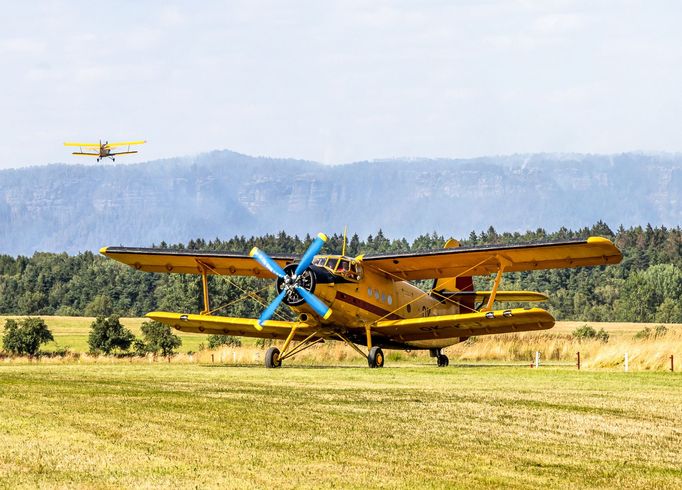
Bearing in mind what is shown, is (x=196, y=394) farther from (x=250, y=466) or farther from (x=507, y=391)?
(x=250, y=466)

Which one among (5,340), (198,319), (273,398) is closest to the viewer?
(273,398)

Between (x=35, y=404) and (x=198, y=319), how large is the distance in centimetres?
1640

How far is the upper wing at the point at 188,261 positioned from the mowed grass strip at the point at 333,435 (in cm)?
1128

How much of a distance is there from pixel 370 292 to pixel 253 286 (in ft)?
308

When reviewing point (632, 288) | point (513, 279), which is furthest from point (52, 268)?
point (632, 288)

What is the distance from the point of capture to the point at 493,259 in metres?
32.9

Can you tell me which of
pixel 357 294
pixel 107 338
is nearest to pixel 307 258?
pixel 357 294

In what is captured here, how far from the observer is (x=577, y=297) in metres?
134

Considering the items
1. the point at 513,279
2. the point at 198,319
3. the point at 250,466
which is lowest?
the point at 250,466

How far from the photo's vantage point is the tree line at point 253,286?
→ 122m

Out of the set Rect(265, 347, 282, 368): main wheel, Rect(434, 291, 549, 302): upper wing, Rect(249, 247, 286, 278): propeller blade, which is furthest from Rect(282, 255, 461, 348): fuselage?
Rect(434, 291, 549, 302): upper wing

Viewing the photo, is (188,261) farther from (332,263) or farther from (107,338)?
(107,338)

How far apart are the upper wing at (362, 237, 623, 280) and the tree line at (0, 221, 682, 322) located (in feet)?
233

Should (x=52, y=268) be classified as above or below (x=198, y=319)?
above
